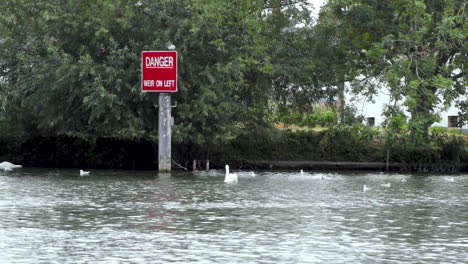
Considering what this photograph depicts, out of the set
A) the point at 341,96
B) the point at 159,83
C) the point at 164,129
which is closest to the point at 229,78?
the point at 159,83

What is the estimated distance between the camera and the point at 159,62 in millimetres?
44375

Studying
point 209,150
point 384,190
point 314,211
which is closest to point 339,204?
point 314,211

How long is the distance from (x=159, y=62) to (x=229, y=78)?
3.74 metres

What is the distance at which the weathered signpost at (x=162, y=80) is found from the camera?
44500 mm

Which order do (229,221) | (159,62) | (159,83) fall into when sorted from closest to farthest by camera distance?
(229,221) → (159,62) → (159,83)

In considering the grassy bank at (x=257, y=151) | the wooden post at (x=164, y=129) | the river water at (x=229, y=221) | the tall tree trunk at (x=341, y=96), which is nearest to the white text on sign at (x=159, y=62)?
the wooden post at (x=164, y=129)

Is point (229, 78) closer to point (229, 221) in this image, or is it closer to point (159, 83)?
point (159, 83)

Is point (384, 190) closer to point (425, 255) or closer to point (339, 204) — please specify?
point (339, 204)

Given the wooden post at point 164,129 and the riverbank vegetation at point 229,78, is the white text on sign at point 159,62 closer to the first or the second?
the riverbank vegetation at point 229,78

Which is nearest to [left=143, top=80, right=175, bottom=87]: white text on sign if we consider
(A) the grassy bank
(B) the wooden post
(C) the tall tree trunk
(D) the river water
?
(B) the wooden post

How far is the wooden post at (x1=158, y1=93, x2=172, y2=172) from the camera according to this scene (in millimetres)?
44875

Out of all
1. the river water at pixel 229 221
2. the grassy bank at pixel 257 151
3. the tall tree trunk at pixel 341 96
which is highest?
the tall tree trunk at pixel 341 96

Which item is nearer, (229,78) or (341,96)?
(229,78)

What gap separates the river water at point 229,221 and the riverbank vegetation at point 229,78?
6486 millimetres
